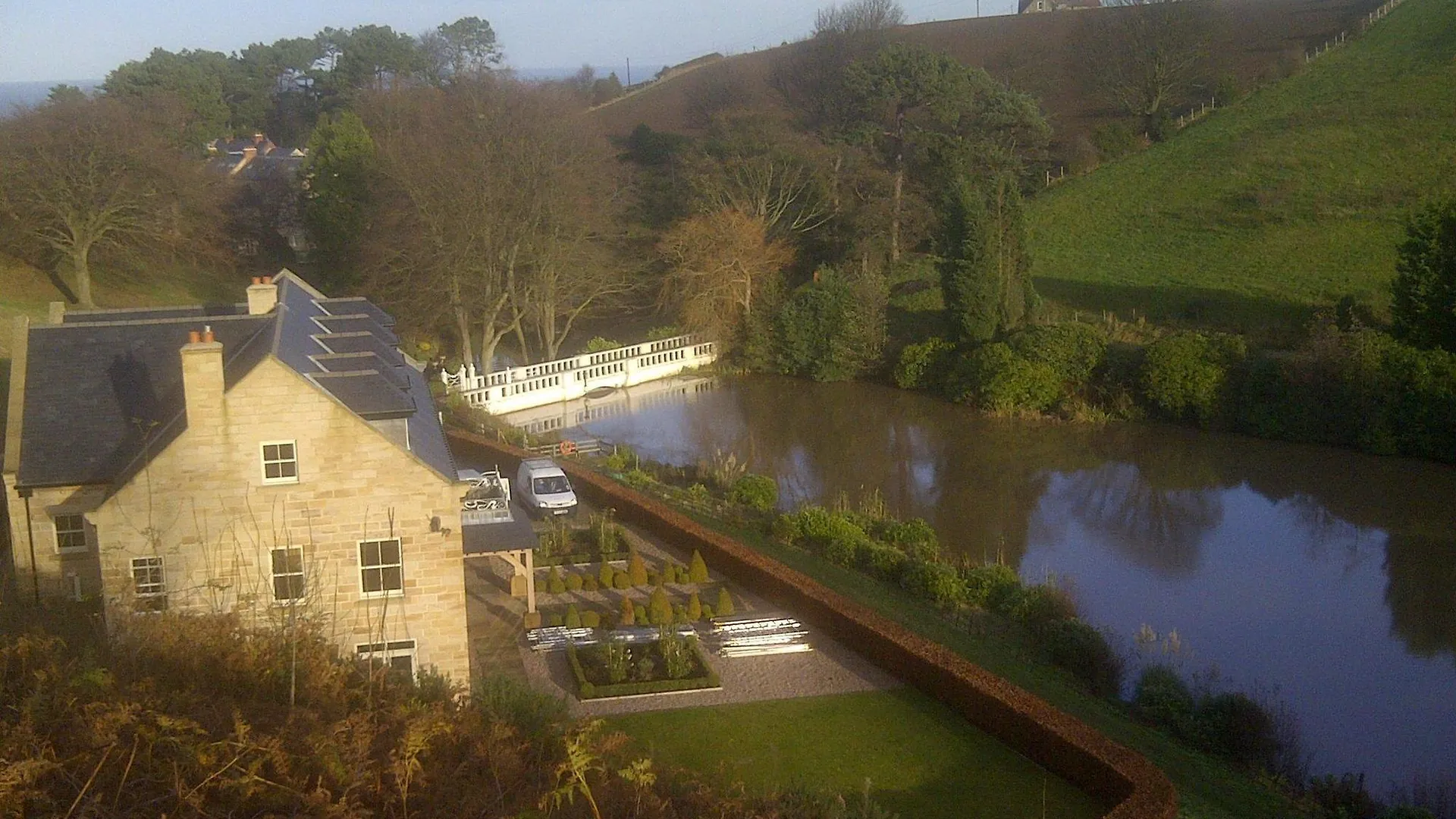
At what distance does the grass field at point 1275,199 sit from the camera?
34.3 metres

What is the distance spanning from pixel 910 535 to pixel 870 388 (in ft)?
54.3

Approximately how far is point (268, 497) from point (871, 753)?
257 inches

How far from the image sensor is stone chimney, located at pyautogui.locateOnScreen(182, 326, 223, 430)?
36.5 ft

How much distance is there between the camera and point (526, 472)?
2095 centimetres

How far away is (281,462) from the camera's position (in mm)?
11625

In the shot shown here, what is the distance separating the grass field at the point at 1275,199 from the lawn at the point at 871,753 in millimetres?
23749

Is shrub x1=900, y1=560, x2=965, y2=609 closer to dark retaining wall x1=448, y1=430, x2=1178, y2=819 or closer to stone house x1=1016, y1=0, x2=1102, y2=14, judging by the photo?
dark retaining wall x1=448, y1=430, x2=1178, y2=819

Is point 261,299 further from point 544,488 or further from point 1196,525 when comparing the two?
point 1196,525

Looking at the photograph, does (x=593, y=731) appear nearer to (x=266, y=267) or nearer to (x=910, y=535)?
(x=910, y=535)

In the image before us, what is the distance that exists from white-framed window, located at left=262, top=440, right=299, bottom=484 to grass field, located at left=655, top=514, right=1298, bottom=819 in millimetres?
4945

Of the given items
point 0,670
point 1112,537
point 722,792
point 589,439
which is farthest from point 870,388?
point 0,670

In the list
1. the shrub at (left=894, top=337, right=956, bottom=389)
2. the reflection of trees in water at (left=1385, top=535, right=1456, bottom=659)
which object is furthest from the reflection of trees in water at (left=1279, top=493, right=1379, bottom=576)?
the shrub at (left=894, top=337, right=956, bottom=389)

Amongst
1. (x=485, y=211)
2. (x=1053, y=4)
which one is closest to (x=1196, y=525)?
(x=485, y=211)

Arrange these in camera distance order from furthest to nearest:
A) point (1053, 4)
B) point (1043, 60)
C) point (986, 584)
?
point (1053, 4)
point (1043, 60)
point (986, 584)
